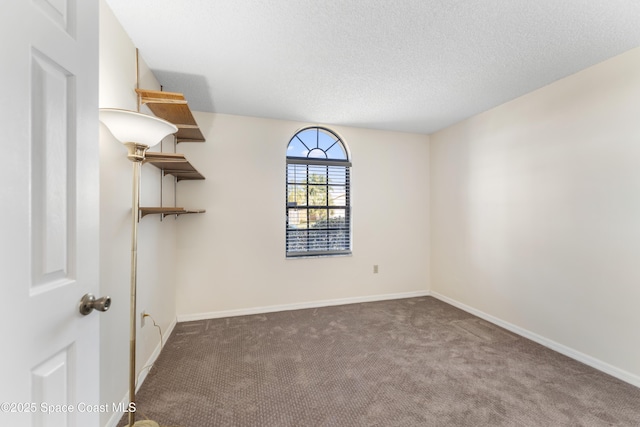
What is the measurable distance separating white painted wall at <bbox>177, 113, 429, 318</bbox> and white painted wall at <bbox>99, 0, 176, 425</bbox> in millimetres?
964

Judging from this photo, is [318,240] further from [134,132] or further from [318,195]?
[134,132]

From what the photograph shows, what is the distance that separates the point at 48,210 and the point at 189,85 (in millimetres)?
2267

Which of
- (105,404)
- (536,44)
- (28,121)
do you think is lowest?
(105,404)

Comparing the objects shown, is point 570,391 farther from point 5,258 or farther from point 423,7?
point 5,258

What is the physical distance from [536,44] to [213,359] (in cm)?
351

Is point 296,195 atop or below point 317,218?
atop

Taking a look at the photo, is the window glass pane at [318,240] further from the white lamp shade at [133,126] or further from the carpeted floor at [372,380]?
the white lamp shade at [133,126]

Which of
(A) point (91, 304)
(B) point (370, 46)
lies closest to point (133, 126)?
(A) point (91, 304)

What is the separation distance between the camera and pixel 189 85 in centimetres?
259

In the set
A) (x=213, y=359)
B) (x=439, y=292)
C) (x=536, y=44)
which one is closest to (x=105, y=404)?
(x=213, y=359)

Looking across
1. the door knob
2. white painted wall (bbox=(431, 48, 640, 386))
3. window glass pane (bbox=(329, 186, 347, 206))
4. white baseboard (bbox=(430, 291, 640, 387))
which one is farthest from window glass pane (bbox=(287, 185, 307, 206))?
the door knob

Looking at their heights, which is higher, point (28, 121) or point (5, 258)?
point (28, 121)

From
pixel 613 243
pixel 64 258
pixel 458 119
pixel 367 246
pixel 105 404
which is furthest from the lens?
pixel 367 246

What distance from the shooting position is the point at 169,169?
252 centimetres
